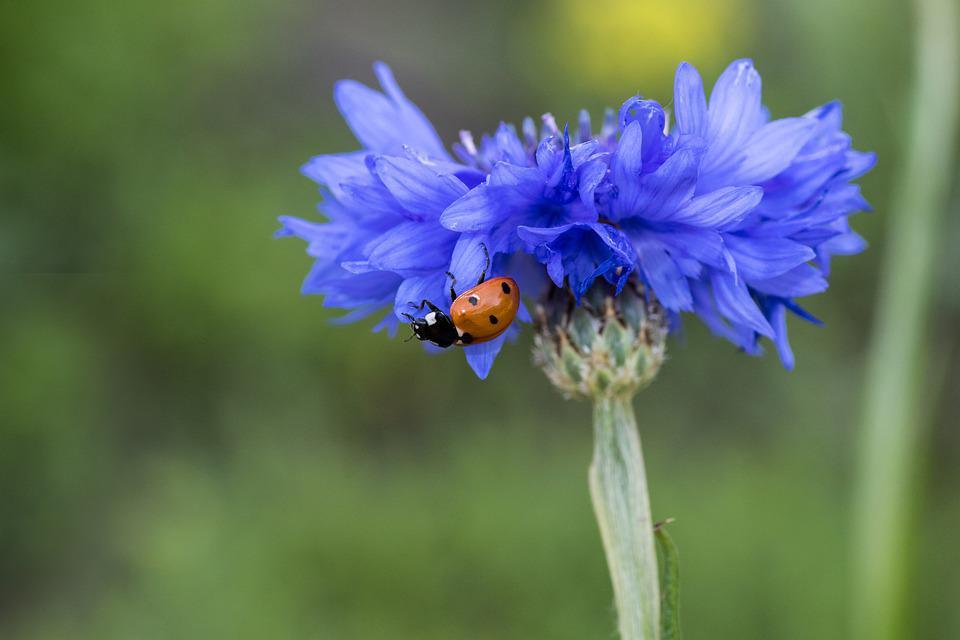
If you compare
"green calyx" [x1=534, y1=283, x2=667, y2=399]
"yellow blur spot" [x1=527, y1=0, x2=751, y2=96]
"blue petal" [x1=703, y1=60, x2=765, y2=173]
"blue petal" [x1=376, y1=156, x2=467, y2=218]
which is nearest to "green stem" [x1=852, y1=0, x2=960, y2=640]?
"green calyx" [x1=534, y1=283, x2=667, y2=399]

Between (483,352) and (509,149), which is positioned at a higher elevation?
(509,149)

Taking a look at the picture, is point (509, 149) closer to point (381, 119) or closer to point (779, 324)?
point (381, 119)

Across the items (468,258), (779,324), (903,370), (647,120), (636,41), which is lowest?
(903,370)

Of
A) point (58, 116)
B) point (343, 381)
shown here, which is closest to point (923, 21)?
point (343, 381)

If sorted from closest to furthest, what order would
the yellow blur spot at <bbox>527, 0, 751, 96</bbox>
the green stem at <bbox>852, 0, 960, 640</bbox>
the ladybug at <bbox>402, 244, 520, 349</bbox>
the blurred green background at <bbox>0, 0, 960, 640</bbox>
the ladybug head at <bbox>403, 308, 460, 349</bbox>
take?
the ladybug at <bbox>402, 244, 520, 349</bbox> → the ladybug head at <bbox>403, 308, 460, 349</bbox> → the green stem at <bbox>852, 0, 960, 640</bbox> → the blurred green background at <bbox>0, 0, 960, 640</bbox> → the yellow blur spot at <bbox>527, 0, 751, 96</bbox>

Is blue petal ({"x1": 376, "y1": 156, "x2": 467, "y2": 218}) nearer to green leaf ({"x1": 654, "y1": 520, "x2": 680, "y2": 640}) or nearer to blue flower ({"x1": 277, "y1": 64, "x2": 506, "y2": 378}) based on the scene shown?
blue flower ({"x1": 277, "y1": 64, "x2": 506, "y2": 378})

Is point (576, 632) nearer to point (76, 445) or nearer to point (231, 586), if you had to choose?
point (231, 586)

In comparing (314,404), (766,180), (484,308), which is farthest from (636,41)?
(484,308)
